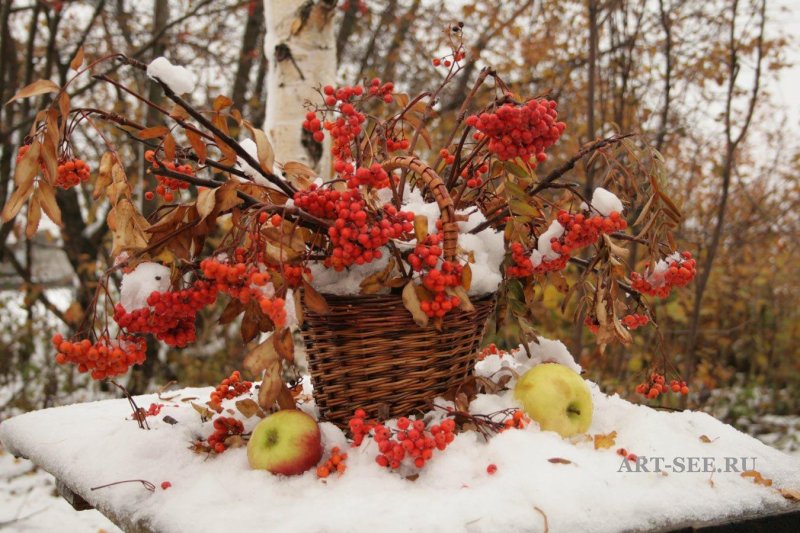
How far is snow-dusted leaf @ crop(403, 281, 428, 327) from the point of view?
98cm

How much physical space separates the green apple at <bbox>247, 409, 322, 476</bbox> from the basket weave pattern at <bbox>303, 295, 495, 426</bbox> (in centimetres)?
10

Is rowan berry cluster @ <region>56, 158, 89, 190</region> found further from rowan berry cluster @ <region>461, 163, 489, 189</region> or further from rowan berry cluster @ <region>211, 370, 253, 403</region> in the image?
rowan berry cluster @ <region>461, 163, 489, 189</region>

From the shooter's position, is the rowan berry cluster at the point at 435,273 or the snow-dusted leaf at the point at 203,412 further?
the snow-dusted leaf at the point at 203,412

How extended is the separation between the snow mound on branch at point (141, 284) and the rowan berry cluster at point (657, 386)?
2.77 ft

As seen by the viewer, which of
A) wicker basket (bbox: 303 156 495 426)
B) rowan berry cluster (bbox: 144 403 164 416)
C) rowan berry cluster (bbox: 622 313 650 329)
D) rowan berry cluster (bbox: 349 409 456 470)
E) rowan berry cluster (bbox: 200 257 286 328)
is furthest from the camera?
rowan berry cluster (bbox: 144 403 164 416)

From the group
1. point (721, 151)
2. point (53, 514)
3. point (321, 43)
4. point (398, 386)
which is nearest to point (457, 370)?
point (398, 386)

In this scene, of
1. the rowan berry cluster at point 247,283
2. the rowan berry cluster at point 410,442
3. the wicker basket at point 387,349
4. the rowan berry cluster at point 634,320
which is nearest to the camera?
the rowan berry cluster at point 247,283

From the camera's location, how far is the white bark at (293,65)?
6.87 ft

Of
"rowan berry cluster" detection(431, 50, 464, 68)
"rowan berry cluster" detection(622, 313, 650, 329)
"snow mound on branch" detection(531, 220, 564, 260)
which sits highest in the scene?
"rowan berry cluster" detection(431, 50, 464, 68)

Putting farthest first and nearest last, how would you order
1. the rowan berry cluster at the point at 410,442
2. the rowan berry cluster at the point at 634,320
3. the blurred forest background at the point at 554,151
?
the blurred forest background at the point at 554,151, the rowan berry cluster at the point at 634,320, the rowan berry cluster at the point at 410,442

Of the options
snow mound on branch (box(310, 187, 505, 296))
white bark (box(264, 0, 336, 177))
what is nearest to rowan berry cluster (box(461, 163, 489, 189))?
snow mound on branch (box(310, 187, 505, 296))

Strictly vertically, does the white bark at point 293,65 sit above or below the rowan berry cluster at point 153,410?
above

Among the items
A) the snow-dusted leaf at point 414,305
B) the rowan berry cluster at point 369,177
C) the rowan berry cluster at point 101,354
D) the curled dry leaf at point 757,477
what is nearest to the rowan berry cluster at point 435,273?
the snow-dusted leaf at point 414,305

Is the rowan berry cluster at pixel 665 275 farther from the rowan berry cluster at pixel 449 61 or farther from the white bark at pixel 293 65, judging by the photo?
the white bark at pixel 293 65
